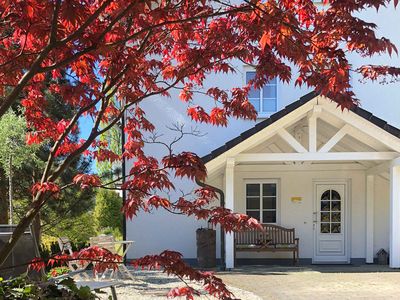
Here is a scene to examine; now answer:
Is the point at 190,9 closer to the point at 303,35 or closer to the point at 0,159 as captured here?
the point at 303,35

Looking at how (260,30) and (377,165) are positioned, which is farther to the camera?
(377,165)

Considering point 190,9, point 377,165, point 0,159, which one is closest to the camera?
point 190,9

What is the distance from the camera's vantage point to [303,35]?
12.3ft

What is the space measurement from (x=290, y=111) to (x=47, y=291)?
804 cm

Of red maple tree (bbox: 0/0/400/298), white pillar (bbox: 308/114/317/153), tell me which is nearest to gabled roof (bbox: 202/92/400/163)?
white pillar (bbox: 308/114/317/153)

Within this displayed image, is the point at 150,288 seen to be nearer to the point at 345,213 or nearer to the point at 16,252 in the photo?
the point at 16,252

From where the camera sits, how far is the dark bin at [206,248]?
12.4m

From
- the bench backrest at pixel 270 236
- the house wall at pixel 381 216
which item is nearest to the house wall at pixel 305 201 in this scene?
the house wall at pixel 381 216

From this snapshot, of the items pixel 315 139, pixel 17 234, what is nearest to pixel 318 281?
pixel 315 139

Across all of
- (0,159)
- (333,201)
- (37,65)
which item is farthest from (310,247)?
(37,65)

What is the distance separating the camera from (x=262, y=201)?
45.4 feet

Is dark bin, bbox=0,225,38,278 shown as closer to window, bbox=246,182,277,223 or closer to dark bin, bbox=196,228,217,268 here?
dark bin, bbox=196,228,217,268

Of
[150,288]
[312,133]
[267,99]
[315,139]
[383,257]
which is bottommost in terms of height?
[150,288]

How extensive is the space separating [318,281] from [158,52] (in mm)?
6842
